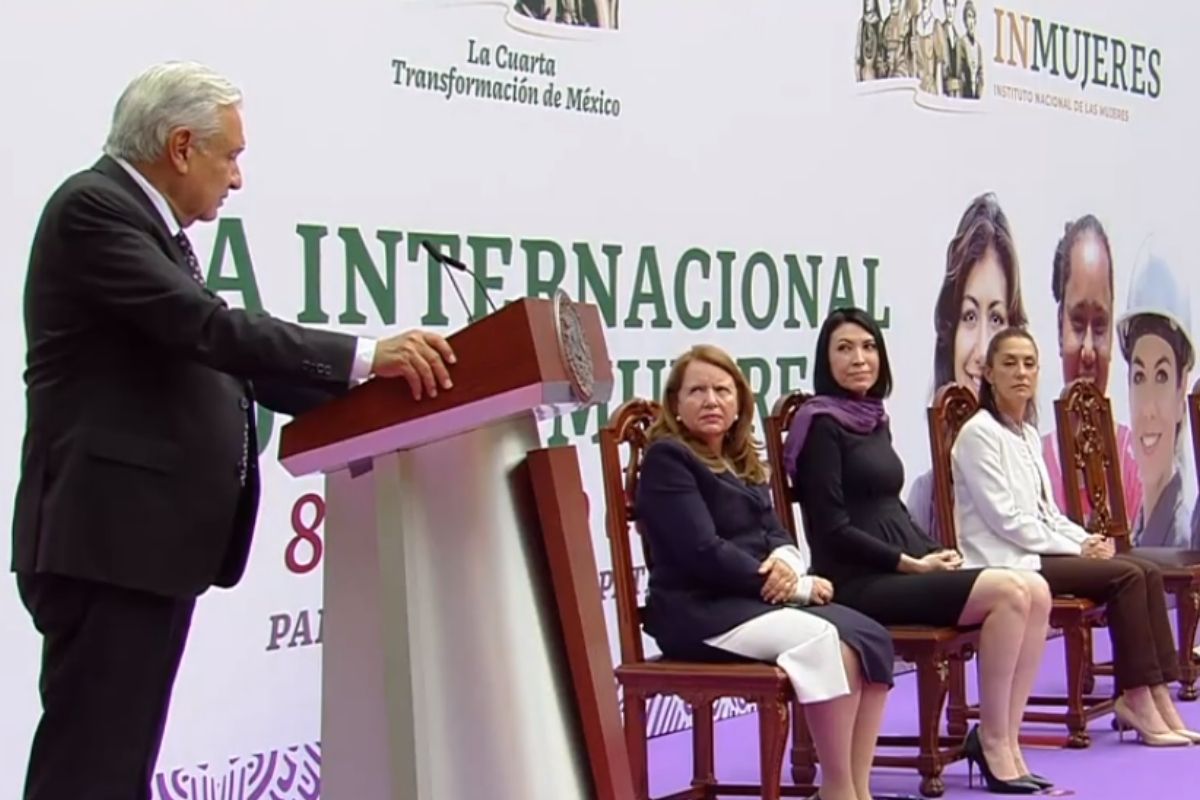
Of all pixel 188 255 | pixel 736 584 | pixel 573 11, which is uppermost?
pixel 573 11

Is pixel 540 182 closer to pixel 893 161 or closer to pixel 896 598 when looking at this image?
pixel 896 598

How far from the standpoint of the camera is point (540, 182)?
15.9ft

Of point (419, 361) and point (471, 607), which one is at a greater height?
point (419, 361)

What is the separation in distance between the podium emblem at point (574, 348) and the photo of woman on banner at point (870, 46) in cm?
403

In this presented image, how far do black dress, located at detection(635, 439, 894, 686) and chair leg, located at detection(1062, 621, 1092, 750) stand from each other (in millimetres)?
1105

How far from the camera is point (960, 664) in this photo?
501 centimetres

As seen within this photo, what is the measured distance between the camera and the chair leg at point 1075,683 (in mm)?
4965

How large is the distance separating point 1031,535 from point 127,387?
3153mm

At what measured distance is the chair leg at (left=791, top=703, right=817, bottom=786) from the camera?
15.0 feet

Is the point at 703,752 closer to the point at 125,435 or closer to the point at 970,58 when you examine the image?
the point at 125,435

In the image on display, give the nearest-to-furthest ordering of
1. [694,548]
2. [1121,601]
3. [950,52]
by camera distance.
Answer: [694,548] < [1121,601] < [950,52]

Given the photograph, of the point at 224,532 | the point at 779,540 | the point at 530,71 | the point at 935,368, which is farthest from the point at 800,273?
the point at 224,532

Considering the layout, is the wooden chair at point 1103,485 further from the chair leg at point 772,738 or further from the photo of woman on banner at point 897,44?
the chair leg at point 772,738

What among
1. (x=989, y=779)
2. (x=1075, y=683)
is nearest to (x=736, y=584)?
(x=989, y=779)
